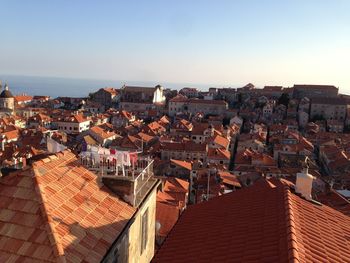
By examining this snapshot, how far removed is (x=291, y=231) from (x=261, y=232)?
82 cm

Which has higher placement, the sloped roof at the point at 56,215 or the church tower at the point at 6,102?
the sloped roof at the point at 56,215

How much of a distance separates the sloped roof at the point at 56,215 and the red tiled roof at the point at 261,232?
153cm

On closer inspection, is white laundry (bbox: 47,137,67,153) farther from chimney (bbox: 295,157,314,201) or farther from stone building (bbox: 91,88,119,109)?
stone building (bbox: 91,88,119,109)

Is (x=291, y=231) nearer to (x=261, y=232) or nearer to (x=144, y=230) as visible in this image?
(x=261, y=232)

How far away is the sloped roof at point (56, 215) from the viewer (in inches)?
→ 251

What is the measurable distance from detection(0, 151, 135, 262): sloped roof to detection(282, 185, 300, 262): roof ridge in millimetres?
3388

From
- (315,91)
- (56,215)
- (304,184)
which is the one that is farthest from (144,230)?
(315,91)

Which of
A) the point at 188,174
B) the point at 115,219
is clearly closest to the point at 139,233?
the point at 115,219

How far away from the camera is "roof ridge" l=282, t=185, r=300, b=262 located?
6195 mm

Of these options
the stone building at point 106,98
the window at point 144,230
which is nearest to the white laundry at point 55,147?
the window at point 144,230

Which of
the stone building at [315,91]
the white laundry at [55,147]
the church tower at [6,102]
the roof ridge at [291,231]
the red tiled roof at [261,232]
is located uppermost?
the white laundry at [55,147]

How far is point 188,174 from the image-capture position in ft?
153

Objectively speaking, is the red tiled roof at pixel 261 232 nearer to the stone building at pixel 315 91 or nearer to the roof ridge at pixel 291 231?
the roof ridge at pixel 291 231

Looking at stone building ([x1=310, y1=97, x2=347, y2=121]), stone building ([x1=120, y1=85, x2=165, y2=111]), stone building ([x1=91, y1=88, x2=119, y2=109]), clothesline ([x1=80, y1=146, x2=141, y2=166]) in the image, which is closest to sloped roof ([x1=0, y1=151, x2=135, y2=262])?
clothesline ([x1=80, y1=146, x2=141, y2=166])
